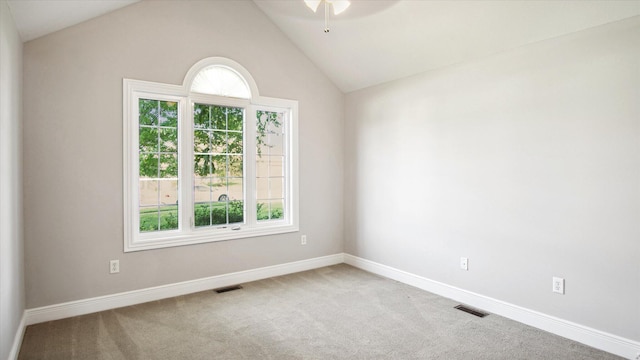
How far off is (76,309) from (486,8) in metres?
4.34

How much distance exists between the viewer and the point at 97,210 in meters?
3.32

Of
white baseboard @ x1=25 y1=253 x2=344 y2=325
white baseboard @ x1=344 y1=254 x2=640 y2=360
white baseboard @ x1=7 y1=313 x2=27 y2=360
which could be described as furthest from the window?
white baseboard @ x1=344 y1=254 x2=640 y2=360

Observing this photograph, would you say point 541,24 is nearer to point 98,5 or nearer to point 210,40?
point 210,40

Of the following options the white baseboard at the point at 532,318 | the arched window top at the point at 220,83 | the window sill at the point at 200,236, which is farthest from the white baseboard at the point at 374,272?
the arched window top at the point at 220,83

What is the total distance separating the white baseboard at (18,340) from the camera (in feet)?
7.92

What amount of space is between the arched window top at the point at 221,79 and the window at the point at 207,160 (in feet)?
0.04

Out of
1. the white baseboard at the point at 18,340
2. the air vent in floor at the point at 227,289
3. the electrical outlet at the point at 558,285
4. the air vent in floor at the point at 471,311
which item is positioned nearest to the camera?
the white baseboard at the point at 18,340

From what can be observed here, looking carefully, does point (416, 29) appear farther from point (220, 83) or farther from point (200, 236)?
point (200, 236)

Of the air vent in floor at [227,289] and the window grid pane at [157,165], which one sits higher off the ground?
the window grid pane at [157,165]

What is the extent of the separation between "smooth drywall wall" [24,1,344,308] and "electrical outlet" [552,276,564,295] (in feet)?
9.72

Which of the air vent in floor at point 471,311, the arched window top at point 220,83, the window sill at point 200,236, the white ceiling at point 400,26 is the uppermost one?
the white ceiling at point 400,26

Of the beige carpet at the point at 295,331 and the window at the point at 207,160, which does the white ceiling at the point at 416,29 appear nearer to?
the window at the point at 207,160

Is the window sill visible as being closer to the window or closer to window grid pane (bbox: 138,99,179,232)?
the window

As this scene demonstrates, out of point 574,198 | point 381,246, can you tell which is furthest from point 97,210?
point 574,198
